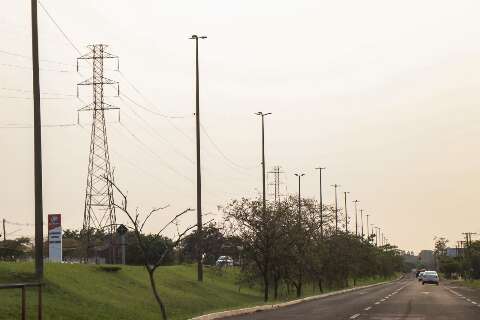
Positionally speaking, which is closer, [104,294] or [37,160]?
[37,160]

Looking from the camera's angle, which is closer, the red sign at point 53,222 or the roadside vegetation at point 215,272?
the roadside vegetation at point 215,272

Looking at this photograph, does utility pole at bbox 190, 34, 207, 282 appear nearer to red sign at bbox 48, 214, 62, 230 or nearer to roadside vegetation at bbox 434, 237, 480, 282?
red sign at bbox 48, 214, 62, 230

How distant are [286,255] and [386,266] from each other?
112110 millimetres

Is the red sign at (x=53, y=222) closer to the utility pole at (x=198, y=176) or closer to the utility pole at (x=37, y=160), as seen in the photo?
the utility pole at (x=198, y=176)

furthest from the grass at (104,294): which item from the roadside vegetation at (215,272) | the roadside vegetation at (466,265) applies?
the roadside vegetation at (466,265)

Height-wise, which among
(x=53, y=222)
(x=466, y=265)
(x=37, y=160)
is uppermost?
(x=37, y=160)

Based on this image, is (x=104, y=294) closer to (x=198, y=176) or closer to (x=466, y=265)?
(x=198, y=176)

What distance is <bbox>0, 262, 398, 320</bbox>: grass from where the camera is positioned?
80.0 feet

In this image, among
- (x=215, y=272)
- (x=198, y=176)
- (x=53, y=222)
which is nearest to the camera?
(x=53, y=222)

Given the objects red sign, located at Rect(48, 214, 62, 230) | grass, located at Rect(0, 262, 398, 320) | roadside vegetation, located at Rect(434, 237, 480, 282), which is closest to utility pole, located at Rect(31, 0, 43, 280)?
grass, located at Rect(0, 262, 398, 320)

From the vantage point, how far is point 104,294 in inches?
1200

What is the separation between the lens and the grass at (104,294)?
2438 centimetres

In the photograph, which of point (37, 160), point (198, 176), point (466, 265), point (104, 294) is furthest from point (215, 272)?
point (466, 265)

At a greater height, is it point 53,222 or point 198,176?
point 198,176
